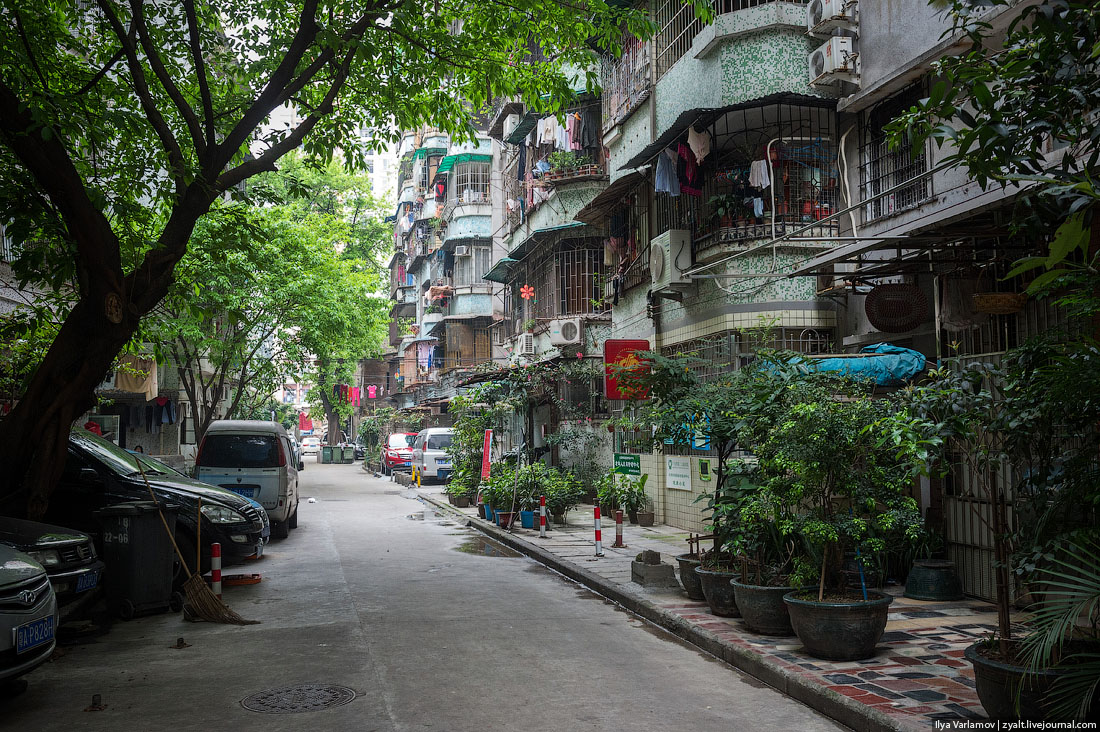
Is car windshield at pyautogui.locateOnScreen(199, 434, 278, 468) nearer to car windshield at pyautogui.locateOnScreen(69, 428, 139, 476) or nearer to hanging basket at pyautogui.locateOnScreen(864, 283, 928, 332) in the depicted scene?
car windshield at pyautogui.locateOnScreen(69, 428, 139, 476)

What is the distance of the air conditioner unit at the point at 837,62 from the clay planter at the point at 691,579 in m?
7.38

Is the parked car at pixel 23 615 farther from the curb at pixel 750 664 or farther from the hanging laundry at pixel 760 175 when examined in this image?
the hanging laundry at pixel 760 175

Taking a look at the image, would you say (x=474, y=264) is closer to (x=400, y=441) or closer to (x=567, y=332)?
(x=400, y=441)

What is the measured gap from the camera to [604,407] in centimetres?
2239

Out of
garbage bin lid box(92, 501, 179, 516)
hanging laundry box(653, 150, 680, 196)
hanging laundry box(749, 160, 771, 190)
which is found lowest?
garbage bin lid box(92, 501, 179, 516)

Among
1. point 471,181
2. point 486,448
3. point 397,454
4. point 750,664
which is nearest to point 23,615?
point 750,664

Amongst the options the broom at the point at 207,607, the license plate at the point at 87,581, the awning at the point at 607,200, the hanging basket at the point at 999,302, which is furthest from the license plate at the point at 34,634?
the awning at the point at 607,200

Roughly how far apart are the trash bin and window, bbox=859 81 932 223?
10191 millimetres

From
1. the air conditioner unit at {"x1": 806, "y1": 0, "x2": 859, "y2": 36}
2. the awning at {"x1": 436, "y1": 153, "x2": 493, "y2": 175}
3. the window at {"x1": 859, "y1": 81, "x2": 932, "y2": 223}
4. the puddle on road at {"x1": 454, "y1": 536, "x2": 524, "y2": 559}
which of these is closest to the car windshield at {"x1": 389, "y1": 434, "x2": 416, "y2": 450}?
the awning at {"x1": 436, "y1": 153, "x2": 493, "y2": 175}

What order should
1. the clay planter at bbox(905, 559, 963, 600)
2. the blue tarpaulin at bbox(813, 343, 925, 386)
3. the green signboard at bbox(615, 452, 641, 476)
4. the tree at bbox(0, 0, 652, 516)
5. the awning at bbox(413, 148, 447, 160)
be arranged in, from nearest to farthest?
the tree at bbox(0, 0, 652, 516) → the clay planter at bbox(905, 559, 963, 600) → the blue tarpaulin at bbox(813, 343, 925, 386) → the green signboard at bbox(615, 452, 641, 476) → the awning at bbox(413, 148, 447, 160)

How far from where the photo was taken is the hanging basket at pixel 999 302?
9219 mm

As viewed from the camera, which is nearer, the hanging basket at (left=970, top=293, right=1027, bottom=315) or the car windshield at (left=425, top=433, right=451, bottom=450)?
the hanging basket at (left=970, top=293, right=1027, bottom=315)

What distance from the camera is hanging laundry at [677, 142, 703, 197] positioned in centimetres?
1502

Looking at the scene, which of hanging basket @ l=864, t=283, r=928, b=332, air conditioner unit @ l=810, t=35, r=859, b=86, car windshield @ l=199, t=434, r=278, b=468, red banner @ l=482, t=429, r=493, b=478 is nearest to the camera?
hanging basket @ l=864, t=283, r=928, b=332
